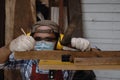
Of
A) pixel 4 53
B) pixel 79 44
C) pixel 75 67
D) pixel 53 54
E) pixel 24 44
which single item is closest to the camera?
pixel 75 67

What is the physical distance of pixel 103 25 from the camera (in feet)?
10.5

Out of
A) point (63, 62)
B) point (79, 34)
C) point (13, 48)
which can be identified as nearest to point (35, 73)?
point (13, 48)

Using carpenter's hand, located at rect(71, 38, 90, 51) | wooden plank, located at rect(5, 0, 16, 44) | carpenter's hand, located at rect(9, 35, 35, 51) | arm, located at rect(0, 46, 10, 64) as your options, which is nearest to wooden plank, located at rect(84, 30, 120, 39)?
wooden plank, located at rect(5, 0, 16, 44)

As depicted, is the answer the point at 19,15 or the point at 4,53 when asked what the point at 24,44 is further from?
the point at 19,15

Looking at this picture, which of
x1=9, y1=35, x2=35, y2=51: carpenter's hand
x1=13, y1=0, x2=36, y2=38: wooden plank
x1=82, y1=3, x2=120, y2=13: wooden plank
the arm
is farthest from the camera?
x1=82, y1=3, x2=120, y2=13: wooden plank

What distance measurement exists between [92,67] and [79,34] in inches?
62.0

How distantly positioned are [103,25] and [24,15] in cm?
88

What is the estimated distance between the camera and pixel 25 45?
167 centimetres

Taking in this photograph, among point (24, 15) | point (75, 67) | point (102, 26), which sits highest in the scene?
point (24, 15)

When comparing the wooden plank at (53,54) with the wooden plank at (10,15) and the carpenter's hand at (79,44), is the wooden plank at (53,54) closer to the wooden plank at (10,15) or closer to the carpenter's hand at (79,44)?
the carpenter's hand at (79,44)

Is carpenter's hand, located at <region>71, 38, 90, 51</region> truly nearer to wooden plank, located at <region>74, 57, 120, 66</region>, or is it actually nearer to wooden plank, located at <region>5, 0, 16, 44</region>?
wooden plank, located at <region>74, 57, 120, 66</region>

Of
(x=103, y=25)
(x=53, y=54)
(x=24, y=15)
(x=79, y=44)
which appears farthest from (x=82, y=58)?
(x=103, y=25)

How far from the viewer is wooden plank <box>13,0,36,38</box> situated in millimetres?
2938

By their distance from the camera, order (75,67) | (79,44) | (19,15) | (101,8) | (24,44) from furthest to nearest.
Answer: (101,8)
(19,15)
(79,44)
(24,44)
(75,67)
